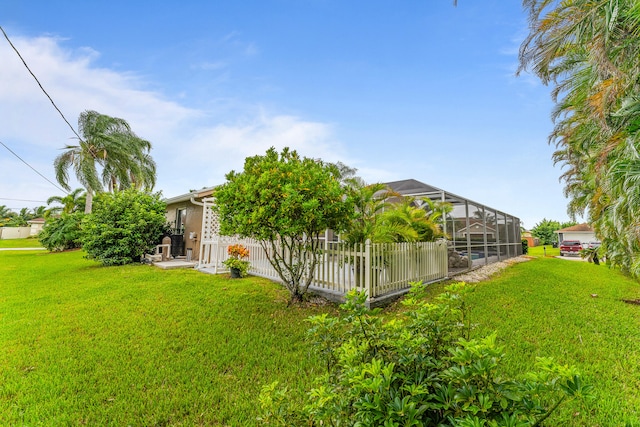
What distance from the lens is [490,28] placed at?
7.52 m

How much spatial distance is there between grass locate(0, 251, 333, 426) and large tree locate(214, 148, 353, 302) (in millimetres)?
1699

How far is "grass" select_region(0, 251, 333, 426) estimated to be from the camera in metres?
2.61

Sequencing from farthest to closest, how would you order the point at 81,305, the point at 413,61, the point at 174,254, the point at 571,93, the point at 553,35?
the point at 174,254 < the point at 413,61 < the point at 571,93 < the point at 81,305 < the point at 553,35

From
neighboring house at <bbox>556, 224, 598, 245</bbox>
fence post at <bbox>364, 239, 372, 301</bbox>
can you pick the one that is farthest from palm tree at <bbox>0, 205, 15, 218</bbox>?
neighboring house at <bbox>556, 224, 598, 245</bbox>

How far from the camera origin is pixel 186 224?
13.8 m

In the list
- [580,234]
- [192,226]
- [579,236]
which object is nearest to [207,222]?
[192,226]

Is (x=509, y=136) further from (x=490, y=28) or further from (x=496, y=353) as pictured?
A: (x=496, y=353)

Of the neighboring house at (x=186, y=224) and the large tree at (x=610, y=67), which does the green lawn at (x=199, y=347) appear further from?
the neighboring house at (x=186, y=224)

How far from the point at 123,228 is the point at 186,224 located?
2.95 metres

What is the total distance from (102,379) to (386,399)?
351 centimetres

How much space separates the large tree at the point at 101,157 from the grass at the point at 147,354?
49.4ft

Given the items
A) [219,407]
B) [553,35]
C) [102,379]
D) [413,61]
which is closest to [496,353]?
[219,407]

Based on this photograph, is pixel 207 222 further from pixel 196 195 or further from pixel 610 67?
pixel 610 67

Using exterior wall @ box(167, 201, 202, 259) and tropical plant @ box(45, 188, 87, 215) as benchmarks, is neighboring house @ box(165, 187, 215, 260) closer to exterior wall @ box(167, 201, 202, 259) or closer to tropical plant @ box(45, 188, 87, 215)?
exterior wall @ box(167, 201, 202, 259)
